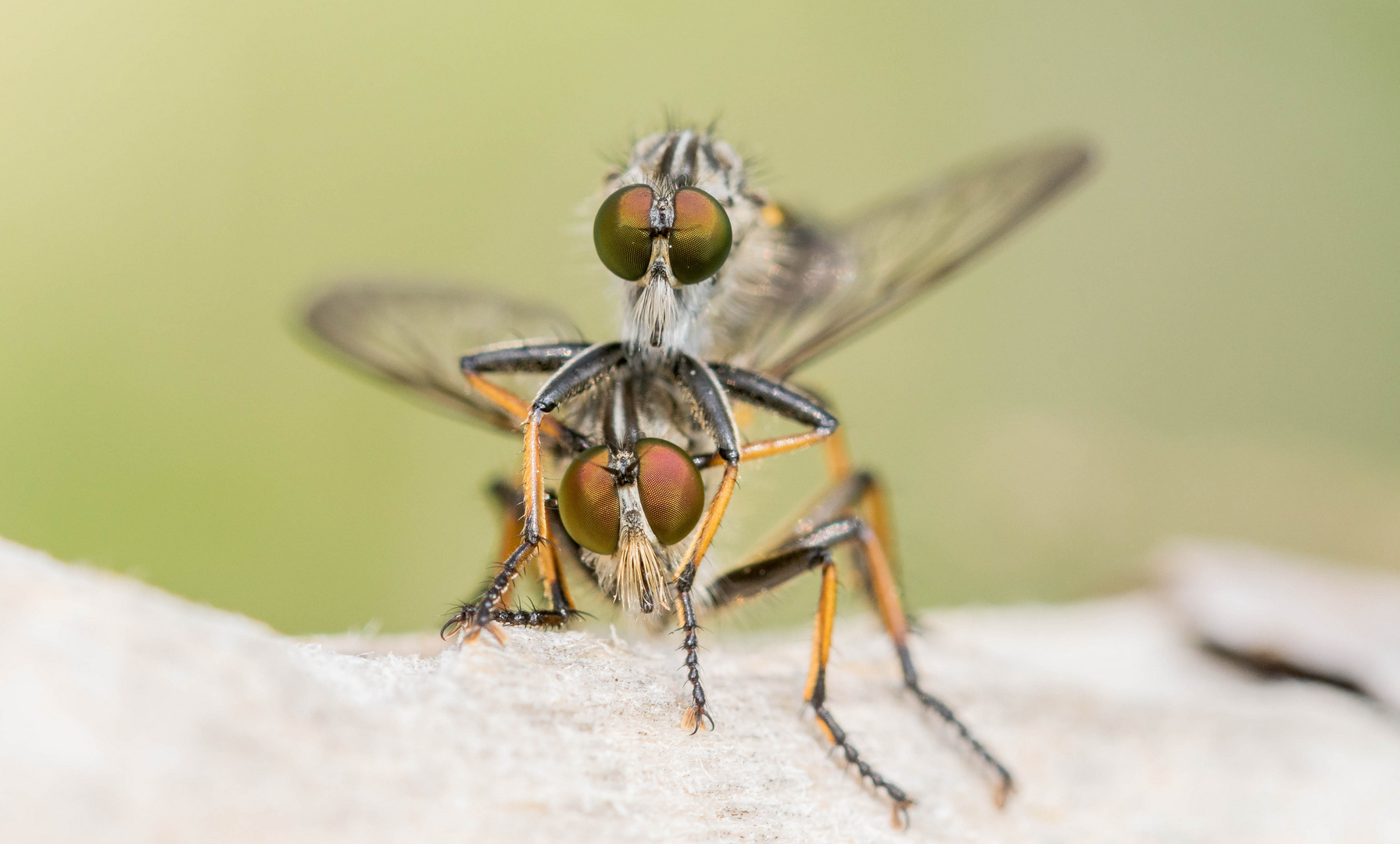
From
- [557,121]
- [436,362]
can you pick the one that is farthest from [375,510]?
[557,121]

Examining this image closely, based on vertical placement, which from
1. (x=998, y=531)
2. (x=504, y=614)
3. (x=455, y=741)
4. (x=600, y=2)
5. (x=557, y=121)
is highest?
(x=600, y=2)

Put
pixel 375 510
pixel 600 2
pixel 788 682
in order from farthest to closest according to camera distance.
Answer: pixel 600 2, pixel 375 510, pixel 788 682

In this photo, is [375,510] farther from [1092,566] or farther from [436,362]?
[1092,566]

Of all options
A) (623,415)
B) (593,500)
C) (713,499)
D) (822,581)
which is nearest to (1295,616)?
(822,581)

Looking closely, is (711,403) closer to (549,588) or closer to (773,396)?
(773,396)

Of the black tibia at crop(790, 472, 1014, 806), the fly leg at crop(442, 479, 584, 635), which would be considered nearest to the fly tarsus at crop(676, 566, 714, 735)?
the fly leg at crop(442, 479, 584, 635)

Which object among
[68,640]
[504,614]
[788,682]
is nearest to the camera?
[68,640]

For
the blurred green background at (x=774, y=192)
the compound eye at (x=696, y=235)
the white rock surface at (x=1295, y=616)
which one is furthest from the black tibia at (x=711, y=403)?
the blurred green background at (x=774, y=192)
